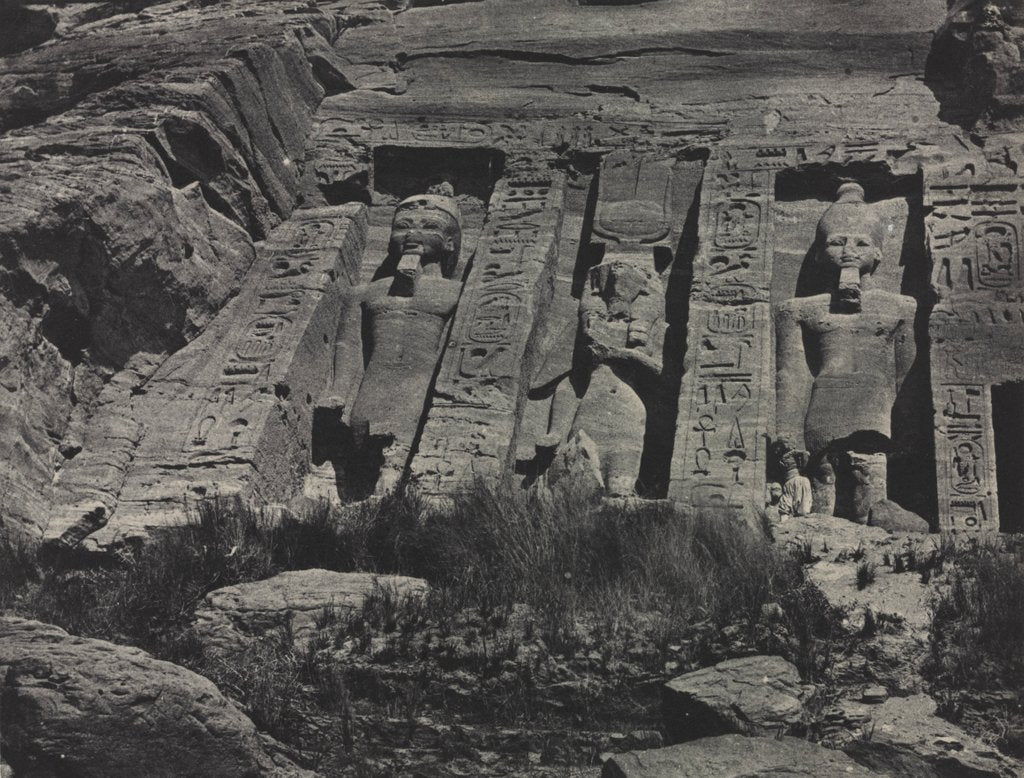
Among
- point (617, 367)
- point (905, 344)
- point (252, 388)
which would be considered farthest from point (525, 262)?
point (905, 344)

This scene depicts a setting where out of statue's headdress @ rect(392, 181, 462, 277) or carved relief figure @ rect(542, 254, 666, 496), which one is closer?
carved relief figure @ rect(542, 254, 666, 496)

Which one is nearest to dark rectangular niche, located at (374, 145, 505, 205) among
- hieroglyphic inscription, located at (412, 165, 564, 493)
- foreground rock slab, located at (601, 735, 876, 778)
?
hieroglyphic inscription, located at (412, 165, 564, 493)

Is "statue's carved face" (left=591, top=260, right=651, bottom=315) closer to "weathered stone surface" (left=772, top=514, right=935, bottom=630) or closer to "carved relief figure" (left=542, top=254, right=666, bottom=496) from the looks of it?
"carved relief figure" (left=542, top=254, right=666, bottom=496)

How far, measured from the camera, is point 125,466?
10320 mm

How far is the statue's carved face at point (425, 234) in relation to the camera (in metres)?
12.2

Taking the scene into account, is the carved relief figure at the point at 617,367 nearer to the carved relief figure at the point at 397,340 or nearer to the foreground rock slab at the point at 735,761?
the carved relief figure at the point at 397,340

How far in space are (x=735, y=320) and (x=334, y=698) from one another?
5.08 metres

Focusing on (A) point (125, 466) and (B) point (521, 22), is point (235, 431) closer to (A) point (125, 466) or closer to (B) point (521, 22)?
(A) point (125, 466)

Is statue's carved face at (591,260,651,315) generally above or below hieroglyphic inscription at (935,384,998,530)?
above

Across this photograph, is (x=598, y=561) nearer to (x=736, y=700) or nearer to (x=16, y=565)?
(x=736, y=700)

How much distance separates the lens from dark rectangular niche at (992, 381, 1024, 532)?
10.3 metres

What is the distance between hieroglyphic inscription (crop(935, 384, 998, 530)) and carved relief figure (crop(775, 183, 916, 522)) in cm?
45

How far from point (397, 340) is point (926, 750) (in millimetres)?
6100

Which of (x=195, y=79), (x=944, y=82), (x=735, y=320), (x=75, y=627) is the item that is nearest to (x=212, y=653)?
(x=75, y=627)
